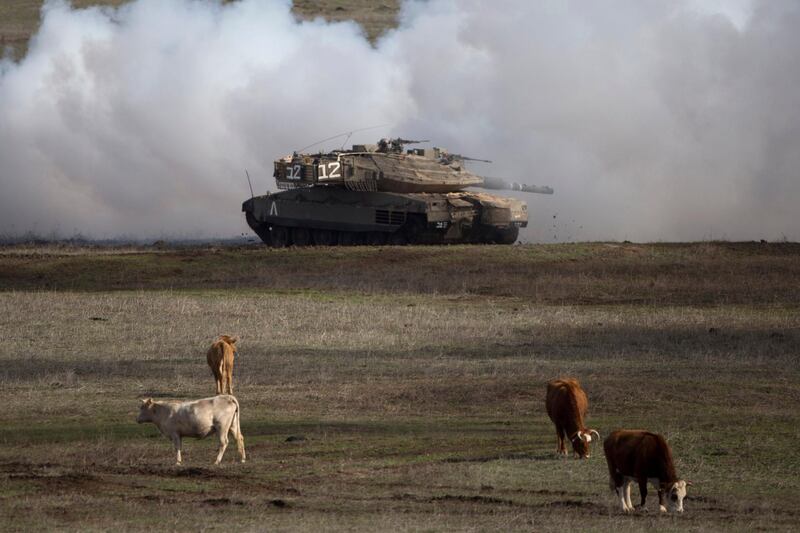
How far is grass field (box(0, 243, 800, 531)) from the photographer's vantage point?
14.3 metres

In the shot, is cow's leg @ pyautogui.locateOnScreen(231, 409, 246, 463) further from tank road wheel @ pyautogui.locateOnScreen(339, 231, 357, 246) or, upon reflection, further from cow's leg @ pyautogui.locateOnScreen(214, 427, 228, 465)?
tank road wheel @ pyautogui.locateOnScreen(339, 231, 357, 246)

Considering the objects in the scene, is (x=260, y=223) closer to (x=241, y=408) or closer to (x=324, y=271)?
(x=324, y=271)

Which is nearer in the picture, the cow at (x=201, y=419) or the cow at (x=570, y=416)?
the cow at (x=201, y=419)

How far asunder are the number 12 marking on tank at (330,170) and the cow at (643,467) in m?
37.5

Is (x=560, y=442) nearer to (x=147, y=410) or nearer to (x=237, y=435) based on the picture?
(x=237, y=435)

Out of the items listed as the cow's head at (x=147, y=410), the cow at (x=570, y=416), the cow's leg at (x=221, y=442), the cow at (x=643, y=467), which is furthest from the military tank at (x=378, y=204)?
the cow at (x=643, y=467)

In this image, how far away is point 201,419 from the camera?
53.5ft

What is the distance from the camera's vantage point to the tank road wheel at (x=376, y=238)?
51.2m

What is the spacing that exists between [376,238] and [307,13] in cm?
5481

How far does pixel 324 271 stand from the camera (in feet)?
139

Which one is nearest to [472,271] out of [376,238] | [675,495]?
[376,238]

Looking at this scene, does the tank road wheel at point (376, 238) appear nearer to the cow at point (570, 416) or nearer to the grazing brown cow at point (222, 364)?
the grazing brown cow at point (222, 364)

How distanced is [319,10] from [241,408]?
290ft

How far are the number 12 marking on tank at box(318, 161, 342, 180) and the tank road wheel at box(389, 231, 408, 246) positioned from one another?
2640 mm
